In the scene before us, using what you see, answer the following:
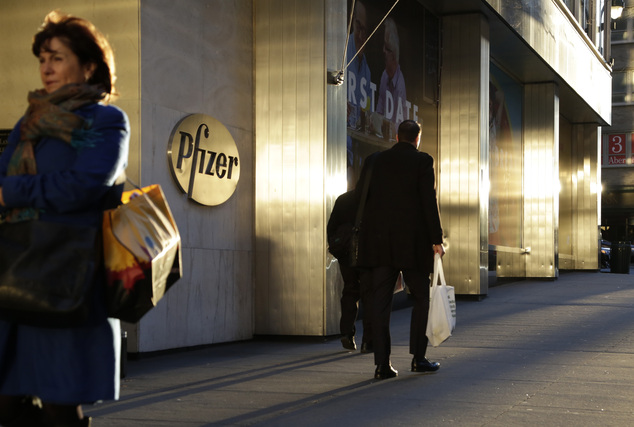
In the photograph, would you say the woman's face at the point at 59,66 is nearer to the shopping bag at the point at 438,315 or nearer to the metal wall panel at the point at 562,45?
the shopping bag at the point at 438,315

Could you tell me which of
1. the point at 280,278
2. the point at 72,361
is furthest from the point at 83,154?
the point at 280,278

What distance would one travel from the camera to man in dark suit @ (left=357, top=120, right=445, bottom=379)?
6.99 m

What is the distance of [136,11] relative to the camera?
324 inches

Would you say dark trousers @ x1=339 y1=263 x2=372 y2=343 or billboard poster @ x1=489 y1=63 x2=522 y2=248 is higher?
billboard poster @ x1=489 y1=63 x2=522 y2=248

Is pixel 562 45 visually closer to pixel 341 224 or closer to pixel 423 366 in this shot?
pixel 341 224

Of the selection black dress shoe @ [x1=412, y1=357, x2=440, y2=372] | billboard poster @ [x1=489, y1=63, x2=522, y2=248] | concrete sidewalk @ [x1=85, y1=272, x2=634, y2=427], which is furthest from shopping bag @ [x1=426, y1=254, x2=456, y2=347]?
billboard poster @ [x1=489, y1=63, x2=522, y2=248]

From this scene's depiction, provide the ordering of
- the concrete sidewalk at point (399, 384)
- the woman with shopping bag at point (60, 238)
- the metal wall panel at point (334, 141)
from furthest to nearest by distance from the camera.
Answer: the metal wall panel at point (334, 141) → the concrete sidewalk at point (399, 384) → the woman with shopping bag at point (60, 238)

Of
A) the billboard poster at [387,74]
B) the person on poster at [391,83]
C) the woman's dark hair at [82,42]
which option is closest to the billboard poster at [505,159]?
the billboard poster at [387,74]

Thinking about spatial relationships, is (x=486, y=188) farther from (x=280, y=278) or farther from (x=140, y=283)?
(x=140, y=283)

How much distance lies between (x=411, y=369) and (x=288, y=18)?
428 centimetres

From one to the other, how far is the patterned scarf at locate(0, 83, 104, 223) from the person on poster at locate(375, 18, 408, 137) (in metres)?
10.2

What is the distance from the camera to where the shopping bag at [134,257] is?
10.0ft

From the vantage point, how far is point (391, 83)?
13820mm

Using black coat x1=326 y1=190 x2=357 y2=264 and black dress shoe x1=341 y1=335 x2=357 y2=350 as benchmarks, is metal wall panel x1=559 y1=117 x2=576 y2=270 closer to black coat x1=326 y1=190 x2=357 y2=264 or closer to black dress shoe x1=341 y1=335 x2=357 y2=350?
black dress shoe x1=341 y1=335 x2=357 y2=350
